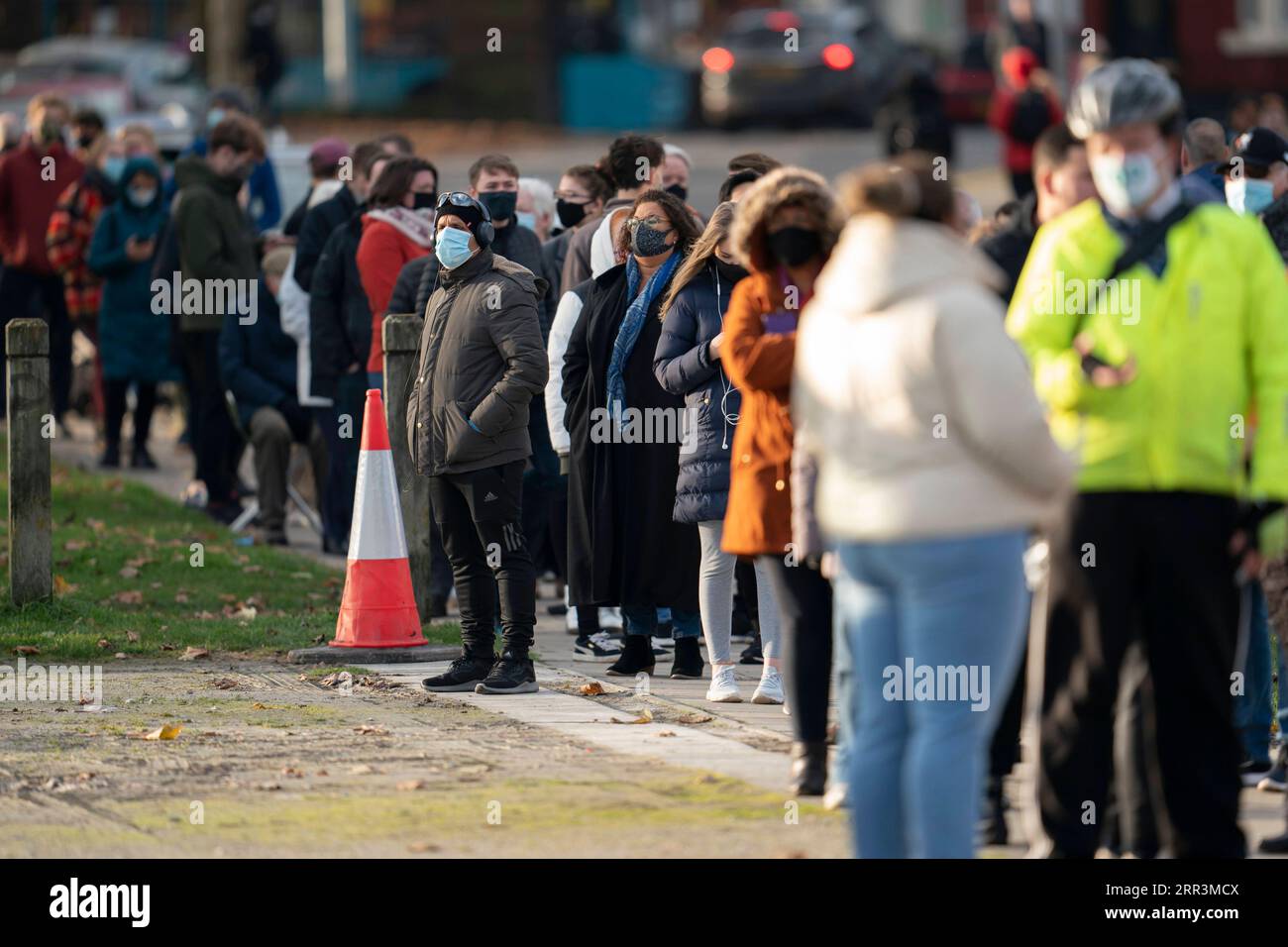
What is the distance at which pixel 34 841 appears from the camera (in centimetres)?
712

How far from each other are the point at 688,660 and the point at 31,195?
8.60 metres

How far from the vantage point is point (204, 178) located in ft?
47.1

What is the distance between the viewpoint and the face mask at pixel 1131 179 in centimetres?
622

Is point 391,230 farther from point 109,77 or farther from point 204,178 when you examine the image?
point 109,77

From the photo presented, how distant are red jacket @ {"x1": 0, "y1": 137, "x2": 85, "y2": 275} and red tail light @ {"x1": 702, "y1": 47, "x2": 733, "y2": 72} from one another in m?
18.6

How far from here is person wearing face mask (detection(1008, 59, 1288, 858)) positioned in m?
6.13

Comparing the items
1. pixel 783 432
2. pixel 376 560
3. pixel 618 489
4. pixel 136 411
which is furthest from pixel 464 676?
pixel 136 411

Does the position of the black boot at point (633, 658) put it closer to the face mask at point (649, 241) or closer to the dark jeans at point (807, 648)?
the face mask at point (649, 241)

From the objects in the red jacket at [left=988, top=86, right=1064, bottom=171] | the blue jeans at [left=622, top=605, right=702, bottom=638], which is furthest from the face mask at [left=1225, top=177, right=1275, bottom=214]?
the red jacket at [left=988, top=86, right=1064, bottom=171]

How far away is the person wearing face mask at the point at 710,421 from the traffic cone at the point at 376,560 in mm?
1483

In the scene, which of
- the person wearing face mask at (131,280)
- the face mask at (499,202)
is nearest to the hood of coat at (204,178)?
the person wearing face mask at (131,280)

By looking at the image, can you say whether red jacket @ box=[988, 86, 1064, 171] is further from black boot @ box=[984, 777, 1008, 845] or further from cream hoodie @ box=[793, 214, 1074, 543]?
cream hoodie @ box=[793, 214, 1074, 543]

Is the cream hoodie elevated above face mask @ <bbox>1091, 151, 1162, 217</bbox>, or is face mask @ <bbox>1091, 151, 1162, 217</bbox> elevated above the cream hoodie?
face mask @ <bbox>1091, 151, 1162, 217</bbox>

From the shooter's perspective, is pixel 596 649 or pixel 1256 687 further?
pixel 596 649
